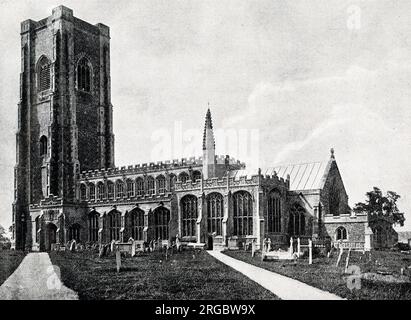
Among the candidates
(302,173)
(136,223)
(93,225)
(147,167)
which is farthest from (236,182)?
(93,225)

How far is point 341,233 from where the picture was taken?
44.7m

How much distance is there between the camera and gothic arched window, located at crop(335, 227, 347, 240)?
44594 mm

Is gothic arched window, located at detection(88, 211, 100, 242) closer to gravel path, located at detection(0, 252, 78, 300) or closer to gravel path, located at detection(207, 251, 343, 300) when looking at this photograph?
gravel path, located at detection(0, 252, 78, 300)

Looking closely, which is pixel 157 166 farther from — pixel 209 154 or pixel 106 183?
pixel 209 154

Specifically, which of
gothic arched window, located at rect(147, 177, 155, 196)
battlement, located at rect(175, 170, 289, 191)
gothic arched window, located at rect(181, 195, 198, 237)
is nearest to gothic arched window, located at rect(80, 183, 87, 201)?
gothic arched window, located at rect(147, 177, 155, 196)

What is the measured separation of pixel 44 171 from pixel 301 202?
32753 millimetres

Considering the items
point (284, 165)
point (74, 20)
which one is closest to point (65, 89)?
point (74, 20)

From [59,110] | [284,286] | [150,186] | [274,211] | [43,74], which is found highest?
[43,74]

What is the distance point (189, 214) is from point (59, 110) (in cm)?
2655

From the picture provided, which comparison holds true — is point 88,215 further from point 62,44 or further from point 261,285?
point 261,285

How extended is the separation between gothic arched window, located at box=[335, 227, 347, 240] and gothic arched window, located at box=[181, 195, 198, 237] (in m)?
12.2

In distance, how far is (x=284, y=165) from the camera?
168 ft

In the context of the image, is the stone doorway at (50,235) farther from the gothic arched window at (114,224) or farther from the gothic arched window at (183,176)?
the gothic arched window at (183,176)
